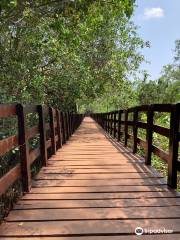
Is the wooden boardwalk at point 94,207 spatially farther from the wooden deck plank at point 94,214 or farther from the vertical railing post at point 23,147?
the vertical railing post at point 23,147

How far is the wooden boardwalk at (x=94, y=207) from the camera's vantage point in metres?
3.41

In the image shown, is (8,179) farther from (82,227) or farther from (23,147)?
(82,227)

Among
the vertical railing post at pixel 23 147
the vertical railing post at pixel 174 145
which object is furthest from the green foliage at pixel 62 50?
the vertical railing post at pixel 174 145

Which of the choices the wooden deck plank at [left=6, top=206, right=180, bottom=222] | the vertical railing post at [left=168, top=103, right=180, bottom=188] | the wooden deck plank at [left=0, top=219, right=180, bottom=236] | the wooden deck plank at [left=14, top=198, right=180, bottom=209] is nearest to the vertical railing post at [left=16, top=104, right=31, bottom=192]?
the wooden deck plank at [left=14, top=198, right=180, bottom=209]

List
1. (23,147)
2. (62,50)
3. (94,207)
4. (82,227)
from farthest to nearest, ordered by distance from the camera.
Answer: (62,50) → (23,147) → (94,207) → (82,227)

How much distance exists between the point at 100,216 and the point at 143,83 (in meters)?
56.5

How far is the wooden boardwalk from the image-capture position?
3.41m

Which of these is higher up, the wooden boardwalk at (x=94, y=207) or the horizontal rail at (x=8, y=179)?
the horizontal rail at (x=8, y=179)

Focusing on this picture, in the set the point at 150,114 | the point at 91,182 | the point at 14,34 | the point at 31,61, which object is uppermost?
the point at 14,34

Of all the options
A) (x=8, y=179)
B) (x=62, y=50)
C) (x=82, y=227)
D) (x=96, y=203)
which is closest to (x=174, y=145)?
(x=96, y=203)

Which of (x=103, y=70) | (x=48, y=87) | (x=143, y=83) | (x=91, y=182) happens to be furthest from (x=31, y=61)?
(x=143, y=83)

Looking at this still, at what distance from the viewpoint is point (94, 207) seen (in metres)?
4.16

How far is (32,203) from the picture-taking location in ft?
14.3

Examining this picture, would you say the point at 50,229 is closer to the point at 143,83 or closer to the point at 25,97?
the point at 25,97
